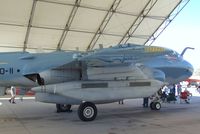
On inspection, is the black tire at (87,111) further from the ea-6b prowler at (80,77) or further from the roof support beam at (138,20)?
the roof support beam at (138,20)

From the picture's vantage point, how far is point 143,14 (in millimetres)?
24375

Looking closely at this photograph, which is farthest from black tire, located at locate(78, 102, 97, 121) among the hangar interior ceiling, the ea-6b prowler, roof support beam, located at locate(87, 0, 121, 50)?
roof support beam, located at locate(87, 0, 121, 50)

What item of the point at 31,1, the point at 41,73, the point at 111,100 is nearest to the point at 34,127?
the point at 41,73

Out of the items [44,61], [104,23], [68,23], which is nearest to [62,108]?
[44,61]

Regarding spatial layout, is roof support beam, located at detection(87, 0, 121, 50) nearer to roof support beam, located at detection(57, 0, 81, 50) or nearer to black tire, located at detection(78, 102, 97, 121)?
roof support beam, located at detection(57, 0, 81, 50)

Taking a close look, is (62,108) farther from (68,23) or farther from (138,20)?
(138,20)

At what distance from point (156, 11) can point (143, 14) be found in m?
1.17

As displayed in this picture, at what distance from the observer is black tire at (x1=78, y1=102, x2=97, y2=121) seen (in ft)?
35.2

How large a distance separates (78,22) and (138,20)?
17.4 feet

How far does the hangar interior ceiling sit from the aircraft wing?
9.99 metres

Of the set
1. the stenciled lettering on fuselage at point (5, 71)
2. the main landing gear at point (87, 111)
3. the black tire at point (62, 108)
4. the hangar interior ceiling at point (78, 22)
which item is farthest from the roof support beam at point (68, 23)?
the main landing gear at point (87, 111)

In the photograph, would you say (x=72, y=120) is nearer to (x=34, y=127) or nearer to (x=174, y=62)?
(x=34, y=127)

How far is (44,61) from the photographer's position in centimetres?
1177

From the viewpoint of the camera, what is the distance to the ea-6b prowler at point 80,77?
35.4ft
